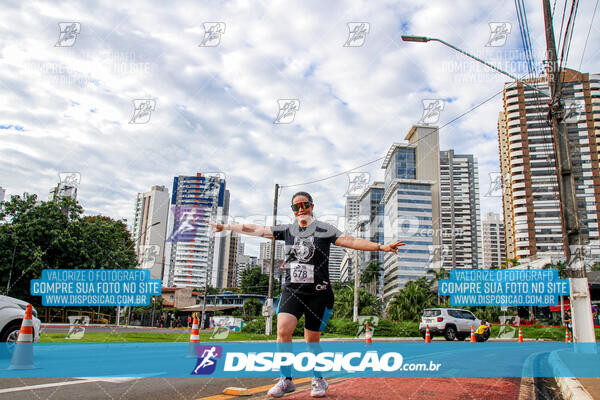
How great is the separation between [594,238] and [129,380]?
11960cm

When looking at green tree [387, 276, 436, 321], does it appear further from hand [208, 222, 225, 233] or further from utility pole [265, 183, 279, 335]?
hand [208, 222, 225, 233]

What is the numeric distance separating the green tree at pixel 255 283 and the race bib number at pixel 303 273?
242 ft

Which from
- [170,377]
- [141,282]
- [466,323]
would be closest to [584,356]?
[170,377]

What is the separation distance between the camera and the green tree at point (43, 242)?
24953mm

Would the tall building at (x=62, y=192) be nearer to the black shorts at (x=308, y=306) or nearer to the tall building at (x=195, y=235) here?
the black shorts at (x=308, y=306)

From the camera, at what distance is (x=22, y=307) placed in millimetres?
6707

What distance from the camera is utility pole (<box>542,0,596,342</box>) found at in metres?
8.09

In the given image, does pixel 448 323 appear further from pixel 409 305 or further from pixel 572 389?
pixel 409 305

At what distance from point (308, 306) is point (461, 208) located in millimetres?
201634

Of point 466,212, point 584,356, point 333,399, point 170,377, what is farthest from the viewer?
point 466,212

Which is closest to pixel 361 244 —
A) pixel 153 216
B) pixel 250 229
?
pixel 250 229

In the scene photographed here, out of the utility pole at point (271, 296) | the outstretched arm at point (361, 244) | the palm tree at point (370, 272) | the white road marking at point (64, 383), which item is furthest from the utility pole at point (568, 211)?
the palm tree at point (370, 272)

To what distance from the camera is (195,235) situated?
15312 cm

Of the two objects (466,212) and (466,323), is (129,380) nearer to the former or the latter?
(466,323)
